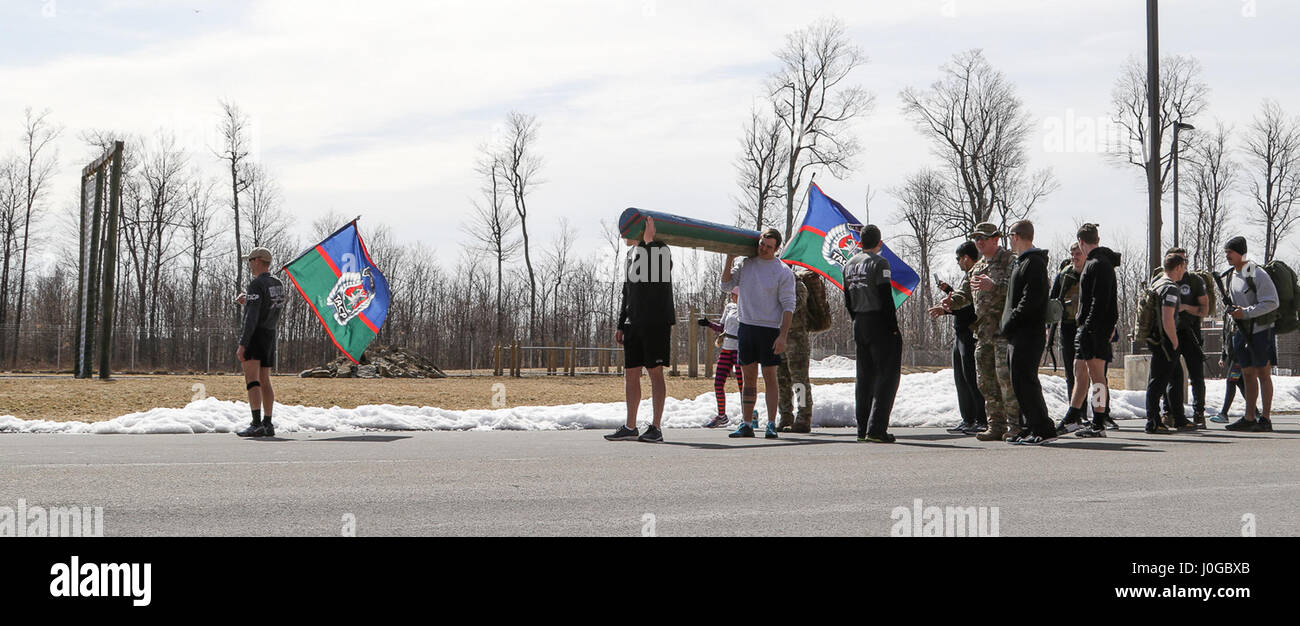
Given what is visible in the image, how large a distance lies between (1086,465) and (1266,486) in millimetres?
1258

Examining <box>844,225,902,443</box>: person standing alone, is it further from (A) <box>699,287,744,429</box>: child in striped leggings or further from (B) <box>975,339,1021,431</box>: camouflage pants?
(A) <box>699,287,744,429</box>: child in striped leggings

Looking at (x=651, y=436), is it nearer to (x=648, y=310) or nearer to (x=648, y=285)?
(x=648, y=310)

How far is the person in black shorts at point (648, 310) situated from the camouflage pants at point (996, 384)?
2946 millimetres

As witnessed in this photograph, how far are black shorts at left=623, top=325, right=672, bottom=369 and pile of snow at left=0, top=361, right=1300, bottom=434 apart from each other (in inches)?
107

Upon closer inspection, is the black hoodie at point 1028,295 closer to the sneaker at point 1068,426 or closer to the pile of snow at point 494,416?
the sneaker at point 1068,426

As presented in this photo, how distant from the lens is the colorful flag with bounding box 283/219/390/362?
51.8ft

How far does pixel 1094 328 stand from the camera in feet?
34.2

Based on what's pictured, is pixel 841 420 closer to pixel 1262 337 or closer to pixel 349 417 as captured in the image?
pixel 1262 337

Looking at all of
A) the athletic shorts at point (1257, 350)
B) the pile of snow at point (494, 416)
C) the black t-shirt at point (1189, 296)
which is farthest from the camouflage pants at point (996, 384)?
the athletic shorts at point (1257, 350)

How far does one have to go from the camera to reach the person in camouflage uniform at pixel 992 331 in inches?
380

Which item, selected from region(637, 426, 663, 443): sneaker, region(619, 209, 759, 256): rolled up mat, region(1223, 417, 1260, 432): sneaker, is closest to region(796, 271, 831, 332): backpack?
region(619, 209, 759, 256): rolled up mat

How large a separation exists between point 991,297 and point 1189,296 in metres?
3.34

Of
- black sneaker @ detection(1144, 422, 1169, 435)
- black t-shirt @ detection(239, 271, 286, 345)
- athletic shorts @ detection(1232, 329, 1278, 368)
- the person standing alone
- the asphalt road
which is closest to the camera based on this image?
the asphalt road

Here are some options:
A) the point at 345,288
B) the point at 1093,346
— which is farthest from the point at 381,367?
the point at 1093,346
